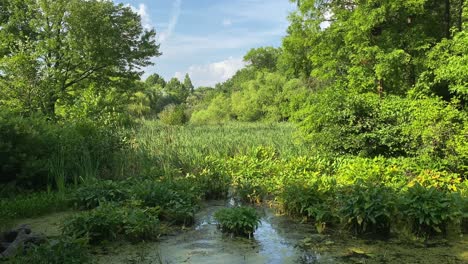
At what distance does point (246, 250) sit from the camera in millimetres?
4953

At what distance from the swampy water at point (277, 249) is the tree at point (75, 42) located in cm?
1338

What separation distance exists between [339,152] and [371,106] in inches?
53.8

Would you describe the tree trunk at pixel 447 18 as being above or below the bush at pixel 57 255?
above

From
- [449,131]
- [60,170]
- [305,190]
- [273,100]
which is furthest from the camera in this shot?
[273,100]

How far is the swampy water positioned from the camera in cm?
457

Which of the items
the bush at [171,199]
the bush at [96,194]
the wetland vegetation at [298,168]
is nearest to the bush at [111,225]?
the wetland vegetation at [298,168]

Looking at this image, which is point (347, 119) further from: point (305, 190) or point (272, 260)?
point (272, 260)

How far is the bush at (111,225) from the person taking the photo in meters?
5.17

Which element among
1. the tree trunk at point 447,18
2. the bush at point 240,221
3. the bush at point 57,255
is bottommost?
the bush at point 240,221

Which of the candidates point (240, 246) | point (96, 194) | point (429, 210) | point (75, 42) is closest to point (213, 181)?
point (96, 194)

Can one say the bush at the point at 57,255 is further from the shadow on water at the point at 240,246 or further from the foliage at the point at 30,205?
the foliage at the point at 30,205

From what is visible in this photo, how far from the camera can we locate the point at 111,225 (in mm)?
5234

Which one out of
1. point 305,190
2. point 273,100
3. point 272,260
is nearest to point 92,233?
point 272,260

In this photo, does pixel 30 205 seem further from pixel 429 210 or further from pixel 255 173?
pixel 429 210
